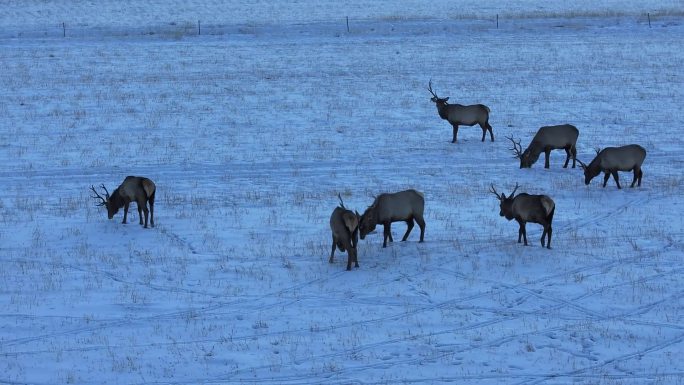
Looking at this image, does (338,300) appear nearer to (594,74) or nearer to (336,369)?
(336,369)

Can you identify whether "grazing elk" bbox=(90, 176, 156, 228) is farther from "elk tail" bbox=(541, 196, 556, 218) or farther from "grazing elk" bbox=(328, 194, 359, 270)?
"elk tail" bbox=(541, 196, 556, 218)

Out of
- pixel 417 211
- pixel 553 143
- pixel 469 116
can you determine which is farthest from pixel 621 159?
pixel 417 211

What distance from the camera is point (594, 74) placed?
120 feet

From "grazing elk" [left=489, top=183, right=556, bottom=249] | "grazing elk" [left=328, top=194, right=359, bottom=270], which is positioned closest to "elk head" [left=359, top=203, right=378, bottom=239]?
"grazing elk" [left=328, top=194, right=359, bottom=270]

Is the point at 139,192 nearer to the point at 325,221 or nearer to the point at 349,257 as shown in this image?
the point at 325,221

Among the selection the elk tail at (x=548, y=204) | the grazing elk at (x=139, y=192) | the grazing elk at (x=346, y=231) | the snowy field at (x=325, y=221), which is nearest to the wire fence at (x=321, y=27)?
the snowy field at (x=325, y=221)

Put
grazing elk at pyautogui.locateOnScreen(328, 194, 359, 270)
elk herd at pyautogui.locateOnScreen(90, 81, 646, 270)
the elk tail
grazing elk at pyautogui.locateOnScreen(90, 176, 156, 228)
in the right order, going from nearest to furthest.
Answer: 1. grazing elk at pyautogui.locateOnScreen(328, 194, 359, 270)
2. elk herd at pyautogui.locateOnScreen(90, 81, 646, 270)
3. the elk tail
4. grazing elk at pyautogui.locateOnScreen(90, 176, 156, 228)

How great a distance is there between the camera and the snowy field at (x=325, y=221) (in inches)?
473

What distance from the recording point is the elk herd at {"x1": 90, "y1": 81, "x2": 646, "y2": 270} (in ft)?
49.5

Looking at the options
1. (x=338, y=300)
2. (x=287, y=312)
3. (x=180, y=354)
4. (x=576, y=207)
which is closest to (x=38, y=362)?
(x=180, y=354)

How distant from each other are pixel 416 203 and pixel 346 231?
1.91 metres

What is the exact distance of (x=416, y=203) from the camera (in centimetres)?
1622

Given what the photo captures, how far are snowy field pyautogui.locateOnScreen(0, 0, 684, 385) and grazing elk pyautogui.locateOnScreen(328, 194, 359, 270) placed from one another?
36 centimetres

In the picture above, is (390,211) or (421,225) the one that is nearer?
(390,211)
